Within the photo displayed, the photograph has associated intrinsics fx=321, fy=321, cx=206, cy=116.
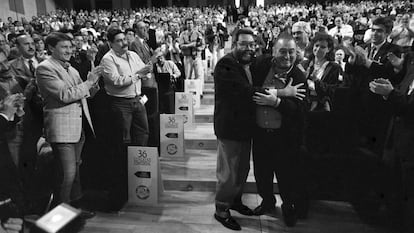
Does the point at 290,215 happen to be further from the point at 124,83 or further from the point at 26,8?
the point at 26,8

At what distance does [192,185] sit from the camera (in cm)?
303

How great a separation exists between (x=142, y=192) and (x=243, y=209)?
2.85 ft

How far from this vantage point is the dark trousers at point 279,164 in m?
2.31

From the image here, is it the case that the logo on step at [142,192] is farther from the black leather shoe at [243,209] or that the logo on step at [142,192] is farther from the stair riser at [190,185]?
the black leather shoe at [243,209]

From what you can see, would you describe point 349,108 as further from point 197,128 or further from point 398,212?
point 197,128

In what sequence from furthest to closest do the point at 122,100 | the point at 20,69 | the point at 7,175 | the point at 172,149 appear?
the point at 172,149, the point at 122,100, the point at 20,69, the point at 7,175

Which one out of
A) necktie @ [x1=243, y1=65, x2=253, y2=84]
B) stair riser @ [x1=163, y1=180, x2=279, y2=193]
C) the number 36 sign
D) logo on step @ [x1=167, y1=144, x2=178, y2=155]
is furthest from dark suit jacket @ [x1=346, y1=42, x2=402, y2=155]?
logo on step @ [x1=167, y1=144, x2=178, y2=155]

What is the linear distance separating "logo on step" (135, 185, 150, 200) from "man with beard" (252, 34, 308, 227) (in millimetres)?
951

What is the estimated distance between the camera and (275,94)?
2166 millimetres

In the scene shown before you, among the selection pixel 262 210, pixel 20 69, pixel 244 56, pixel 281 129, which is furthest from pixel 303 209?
pixel 20 69

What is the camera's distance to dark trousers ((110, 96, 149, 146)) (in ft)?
9.11

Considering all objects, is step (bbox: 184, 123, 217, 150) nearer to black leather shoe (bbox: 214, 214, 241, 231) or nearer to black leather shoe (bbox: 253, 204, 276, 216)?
black leather shoe (bbox: 253, 204, 276, 216)

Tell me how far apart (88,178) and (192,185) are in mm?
932

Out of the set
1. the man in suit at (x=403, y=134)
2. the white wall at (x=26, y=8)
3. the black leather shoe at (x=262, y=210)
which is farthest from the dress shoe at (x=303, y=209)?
the white wall at (x=26, y=8)
